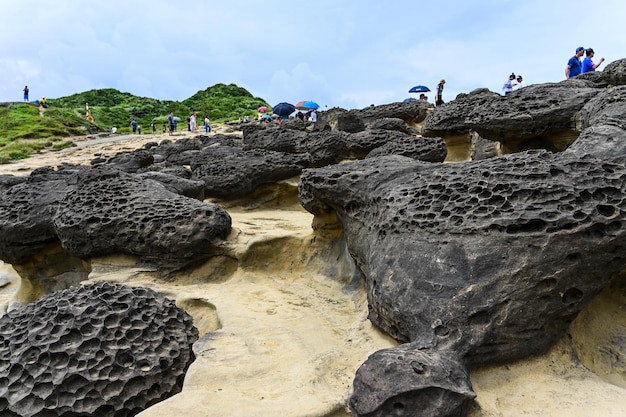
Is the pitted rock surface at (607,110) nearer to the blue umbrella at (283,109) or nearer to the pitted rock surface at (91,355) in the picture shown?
the pitted rock surface at (91,355)

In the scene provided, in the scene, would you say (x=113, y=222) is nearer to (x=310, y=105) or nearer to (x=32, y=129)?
(x=310, y=105)

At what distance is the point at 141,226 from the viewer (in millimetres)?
→ 4398

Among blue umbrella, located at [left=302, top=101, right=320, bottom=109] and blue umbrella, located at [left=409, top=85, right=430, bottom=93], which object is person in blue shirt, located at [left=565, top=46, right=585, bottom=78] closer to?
blue umbrella, located at [left=409, top=85, right=430, bottom=93]

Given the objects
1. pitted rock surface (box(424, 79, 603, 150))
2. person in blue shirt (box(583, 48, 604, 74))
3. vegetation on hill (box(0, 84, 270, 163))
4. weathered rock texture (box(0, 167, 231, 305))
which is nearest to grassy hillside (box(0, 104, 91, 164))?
vegetation on hill (box(0, 84, 270, 163))

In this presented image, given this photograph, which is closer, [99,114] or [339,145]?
[339,145]

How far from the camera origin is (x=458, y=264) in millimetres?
2516

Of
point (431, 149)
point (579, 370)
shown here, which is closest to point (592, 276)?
point (579, 370)

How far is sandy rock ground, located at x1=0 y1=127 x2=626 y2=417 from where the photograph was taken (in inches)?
84.7

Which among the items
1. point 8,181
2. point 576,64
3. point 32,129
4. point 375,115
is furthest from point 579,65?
point 32,129

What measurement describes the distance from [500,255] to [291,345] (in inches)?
53.3

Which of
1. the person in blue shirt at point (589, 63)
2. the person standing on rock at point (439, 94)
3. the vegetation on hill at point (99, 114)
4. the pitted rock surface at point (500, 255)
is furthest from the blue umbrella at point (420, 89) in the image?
the pitted rock surface at point (500, 255)

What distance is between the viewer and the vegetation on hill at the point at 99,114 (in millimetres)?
21641

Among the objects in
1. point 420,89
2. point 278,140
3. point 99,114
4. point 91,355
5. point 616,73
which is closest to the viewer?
point 91,355

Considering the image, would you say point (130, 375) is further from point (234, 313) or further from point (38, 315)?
point (234, 313)
